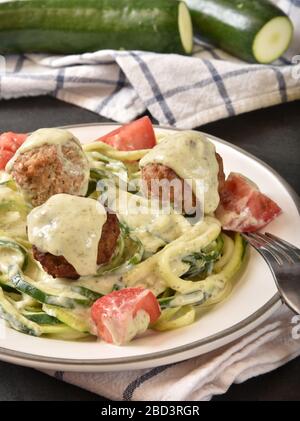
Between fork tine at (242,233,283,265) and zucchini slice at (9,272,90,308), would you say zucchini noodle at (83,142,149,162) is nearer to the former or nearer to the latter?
fork tine at (242,233,283,265)

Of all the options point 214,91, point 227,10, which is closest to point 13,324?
point 214,91

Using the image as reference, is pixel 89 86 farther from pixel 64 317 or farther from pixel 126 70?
pixel 64 317

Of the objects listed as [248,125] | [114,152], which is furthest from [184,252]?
[248,125]

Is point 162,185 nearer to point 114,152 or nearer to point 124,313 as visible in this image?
point 114,152

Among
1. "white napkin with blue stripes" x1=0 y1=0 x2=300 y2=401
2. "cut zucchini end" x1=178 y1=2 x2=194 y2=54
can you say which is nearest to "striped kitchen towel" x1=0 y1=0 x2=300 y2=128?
"white napkin with blue stripes" x1=0 y1=0 x2=300 y2=401

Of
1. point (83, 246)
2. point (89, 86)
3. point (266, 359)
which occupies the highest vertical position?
point (83, 246)
